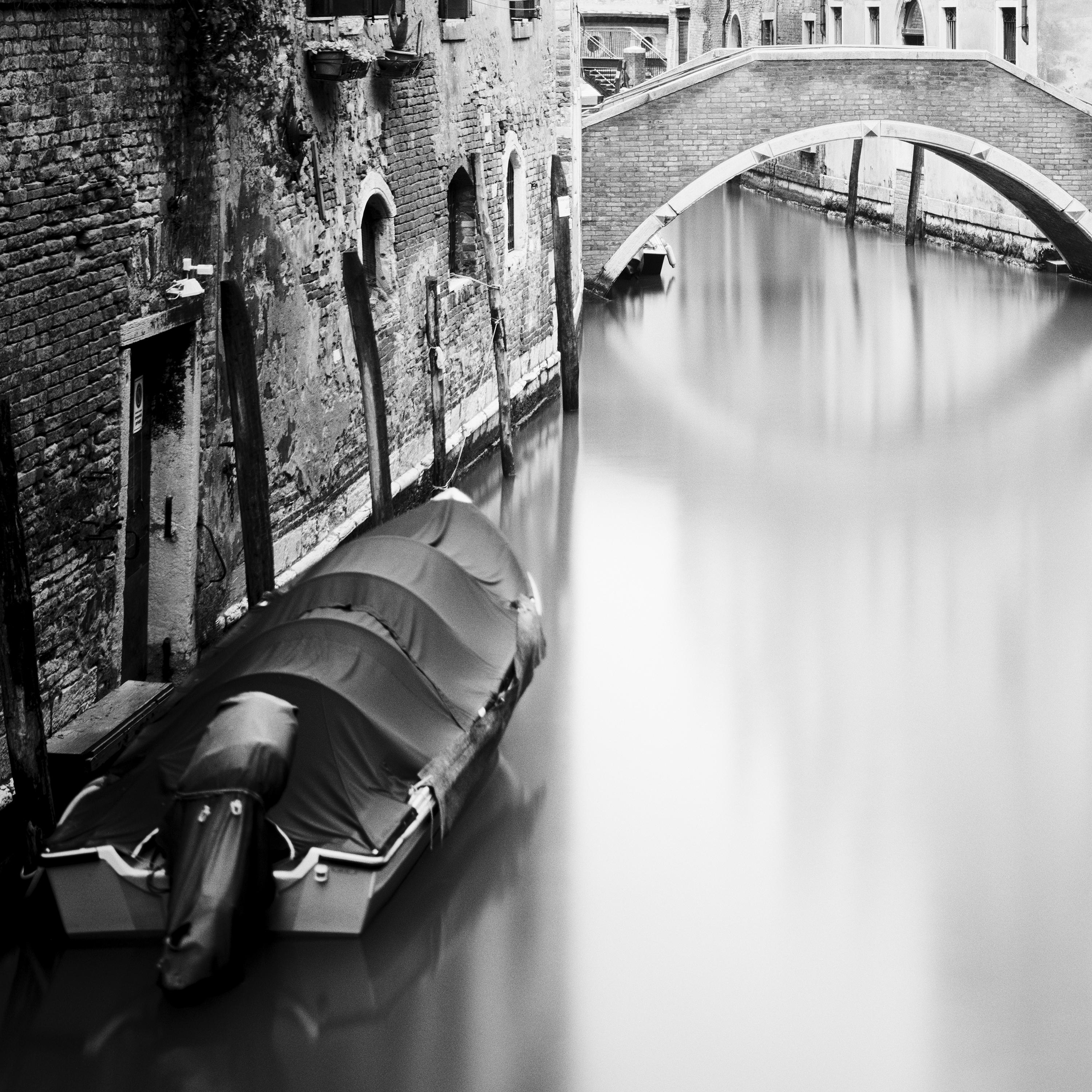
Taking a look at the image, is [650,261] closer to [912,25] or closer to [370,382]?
[912,25]

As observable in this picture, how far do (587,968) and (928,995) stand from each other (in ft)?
2.66

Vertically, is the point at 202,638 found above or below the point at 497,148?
below

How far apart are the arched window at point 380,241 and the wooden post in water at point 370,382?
611 mm

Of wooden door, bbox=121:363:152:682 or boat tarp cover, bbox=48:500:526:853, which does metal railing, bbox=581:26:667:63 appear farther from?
boat tarp cover, bbox=48:500:526:853

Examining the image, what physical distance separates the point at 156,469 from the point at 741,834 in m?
2.10

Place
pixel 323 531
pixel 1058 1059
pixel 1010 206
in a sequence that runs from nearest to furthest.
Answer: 1. pixel 1058 1059
2. pixel 323 531
3. pixel 1010 206

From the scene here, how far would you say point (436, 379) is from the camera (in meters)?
8.28

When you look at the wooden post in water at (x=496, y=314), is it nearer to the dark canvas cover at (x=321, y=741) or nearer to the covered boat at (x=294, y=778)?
the covered boat at (x=294, y=778)

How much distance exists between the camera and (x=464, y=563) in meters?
5.57

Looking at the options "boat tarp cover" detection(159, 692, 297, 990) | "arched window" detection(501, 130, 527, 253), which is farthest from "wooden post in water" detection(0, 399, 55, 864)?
"arched window" detection(501, 130, 527, 253)

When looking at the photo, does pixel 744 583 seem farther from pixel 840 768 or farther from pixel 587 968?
pixel 587 968

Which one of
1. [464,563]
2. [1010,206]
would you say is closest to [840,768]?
[464,563]

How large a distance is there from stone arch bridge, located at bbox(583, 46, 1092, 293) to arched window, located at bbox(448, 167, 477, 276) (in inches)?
207

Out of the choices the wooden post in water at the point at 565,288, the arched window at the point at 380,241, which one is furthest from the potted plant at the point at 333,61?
the wooden post in water at the point at 565,288
